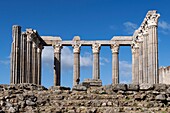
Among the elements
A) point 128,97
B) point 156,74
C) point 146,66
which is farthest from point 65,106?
point 146,66

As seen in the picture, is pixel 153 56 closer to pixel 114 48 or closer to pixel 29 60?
pixel 114 48

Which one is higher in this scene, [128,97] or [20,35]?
[20,35]

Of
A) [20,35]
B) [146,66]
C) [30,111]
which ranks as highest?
[20,35]

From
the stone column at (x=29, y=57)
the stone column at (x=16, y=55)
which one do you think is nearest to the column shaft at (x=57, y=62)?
the stone column at (x=29, y=57)

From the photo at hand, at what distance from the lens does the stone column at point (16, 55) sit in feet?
120

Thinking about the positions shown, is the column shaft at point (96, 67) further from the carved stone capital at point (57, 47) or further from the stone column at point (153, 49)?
the stone column at point (153, 49)

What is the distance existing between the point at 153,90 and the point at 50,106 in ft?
20.5

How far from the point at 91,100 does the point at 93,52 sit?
28649 millimetres

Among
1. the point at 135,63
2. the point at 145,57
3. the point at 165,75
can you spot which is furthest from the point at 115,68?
the point at 145,57

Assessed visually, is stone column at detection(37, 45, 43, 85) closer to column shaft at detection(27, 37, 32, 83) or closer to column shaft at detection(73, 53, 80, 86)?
column shaft at detection(27, 37, 32, 83)

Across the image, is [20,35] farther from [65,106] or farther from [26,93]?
[65,106]

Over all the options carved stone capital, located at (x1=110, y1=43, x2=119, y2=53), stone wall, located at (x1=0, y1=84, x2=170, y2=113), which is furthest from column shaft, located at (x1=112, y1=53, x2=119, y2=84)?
stone wall, located at (x1=0, y1=84, x2=170, y2=113)

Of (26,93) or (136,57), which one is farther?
(136,57)

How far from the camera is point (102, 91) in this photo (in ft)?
65.1
